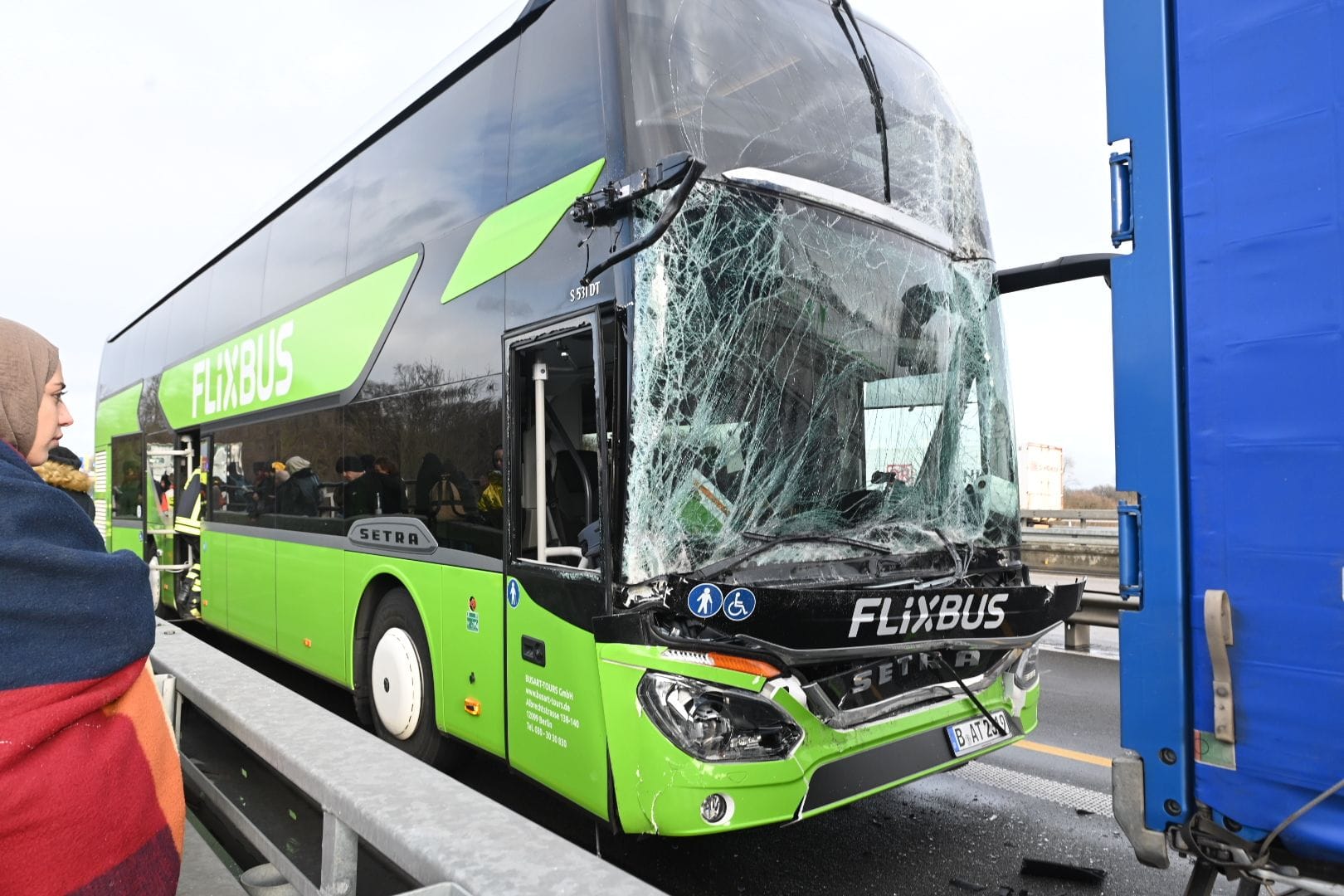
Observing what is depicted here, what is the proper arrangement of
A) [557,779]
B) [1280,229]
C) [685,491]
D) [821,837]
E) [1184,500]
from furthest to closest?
[821,837]
[557,779]
[685,491]
[1184,500]
[1280,229]

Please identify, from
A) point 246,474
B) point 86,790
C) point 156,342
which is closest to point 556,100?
point 86,790

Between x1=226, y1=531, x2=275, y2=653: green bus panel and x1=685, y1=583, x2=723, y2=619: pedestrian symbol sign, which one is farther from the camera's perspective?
x1=226, y1=531, x2=275, y2=653: green bus panel

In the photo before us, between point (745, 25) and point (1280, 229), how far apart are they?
2641mm

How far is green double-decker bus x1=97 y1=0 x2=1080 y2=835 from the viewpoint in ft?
10.9

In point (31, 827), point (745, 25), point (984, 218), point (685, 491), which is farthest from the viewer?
point (984, 218)

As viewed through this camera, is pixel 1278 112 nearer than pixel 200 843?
Yes

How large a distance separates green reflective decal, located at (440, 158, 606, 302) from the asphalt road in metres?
2.81

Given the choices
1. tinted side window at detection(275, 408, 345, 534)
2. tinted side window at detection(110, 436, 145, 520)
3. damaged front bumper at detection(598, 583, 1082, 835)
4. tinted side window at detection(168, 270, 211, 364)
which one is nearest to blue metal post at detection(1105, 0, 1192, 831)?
damaged front bumper at detection(598, 583, 1082, 835)

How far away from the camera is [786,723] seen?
3.39 m

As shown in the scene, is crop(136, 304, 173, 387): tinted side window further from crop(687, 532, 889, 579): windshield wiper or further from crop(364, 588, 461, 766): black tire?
crop(687, 532, 889, 579): windshield wiper

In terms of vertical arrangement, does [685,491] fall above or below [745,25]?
below

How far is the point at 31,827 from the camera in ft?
4.92

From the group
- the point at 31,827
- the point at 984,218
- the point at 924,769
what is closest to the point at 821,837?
the point at 924,769

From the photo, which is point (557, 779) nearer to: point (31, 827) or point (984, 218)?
point (31, 827)
